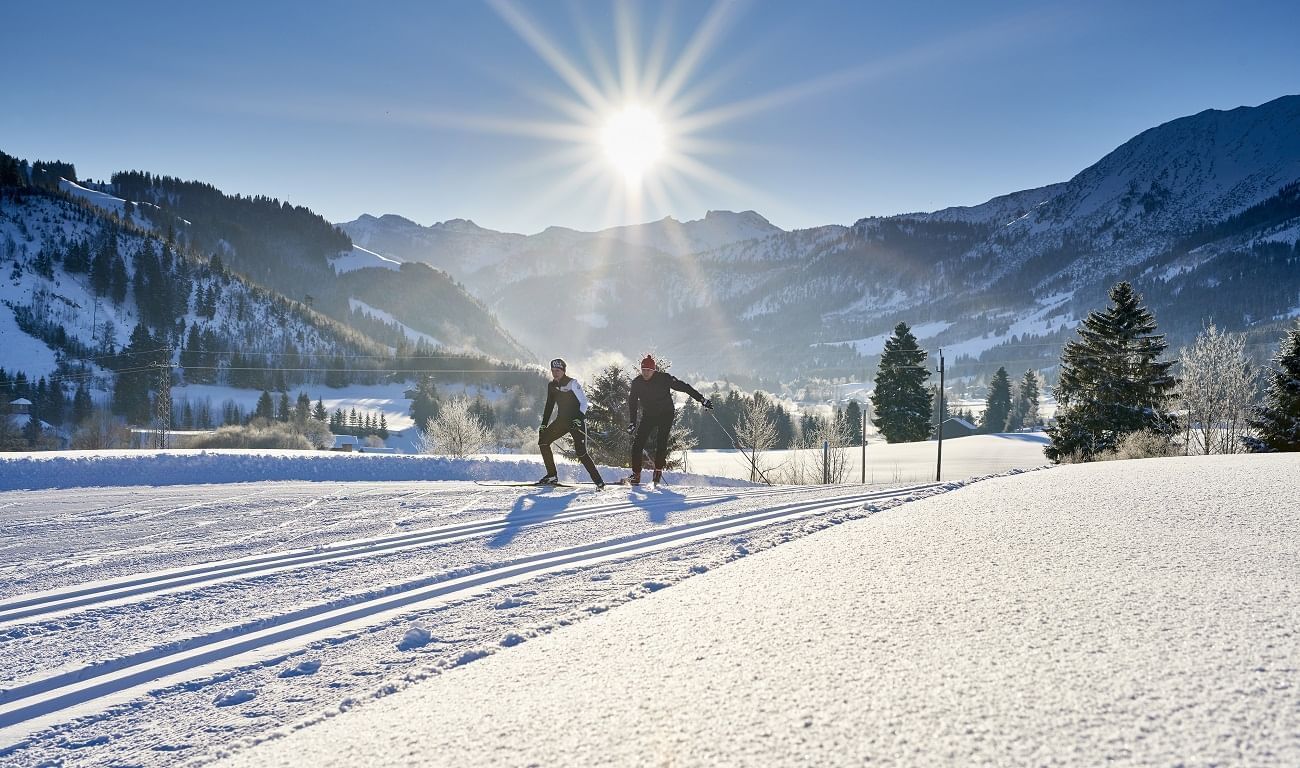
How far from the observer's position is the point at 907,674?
7.23ft

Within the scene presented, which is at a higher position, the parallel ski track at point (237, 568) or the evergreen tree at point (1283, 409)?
the evergreen tree at point (1283, 409)

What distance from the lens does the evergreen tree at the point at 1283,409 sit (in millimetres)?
27062

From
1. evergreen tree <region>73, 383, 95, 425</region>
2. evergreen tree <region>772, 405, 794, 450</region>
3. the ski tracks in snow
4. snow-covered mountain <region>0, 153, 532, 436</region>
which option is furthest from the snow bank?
snow-covered mountain <region>0, 153, 532, 436</region>

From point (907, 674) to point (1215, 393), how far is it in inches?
1797

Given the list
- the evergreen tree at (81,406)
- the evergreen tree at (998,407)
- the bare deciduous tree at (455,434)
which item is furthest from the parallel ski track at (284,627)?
the evergreen tree at (81,406)

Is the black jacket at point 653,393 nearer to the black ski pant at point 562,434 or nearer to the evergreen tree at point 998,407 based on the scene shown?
the black ski pant at point 562,434

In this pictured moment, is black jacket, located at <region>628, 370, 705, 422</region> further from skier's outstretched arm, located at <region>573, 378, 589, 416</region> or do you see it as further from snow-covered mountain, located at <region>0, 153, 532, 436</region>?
snow-covered mountain, located at <region>0, 153, 532, 436</region>

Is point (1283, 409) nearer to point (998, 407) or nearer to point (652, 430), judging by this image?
point (652, 430)

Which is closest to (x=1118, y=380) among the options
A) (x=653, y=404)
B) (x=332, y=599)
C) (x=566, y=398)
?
(x=653, y=404)

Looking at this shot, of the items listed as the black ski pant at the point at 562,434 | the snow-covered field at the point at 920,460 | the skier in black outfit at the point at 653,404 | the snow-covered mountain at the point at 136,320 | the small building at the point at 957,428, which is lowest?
the snow-covered field at the point at 920,460

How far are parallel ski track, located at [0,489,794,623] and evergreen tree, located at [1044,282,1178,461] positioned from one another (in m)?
34.1

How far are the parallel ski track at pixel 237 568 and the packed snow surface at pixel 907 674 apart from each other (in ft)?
9.17

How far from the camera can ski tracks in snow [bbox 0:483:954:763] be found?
2678 mm

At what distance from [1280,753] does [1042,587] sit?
160cm
